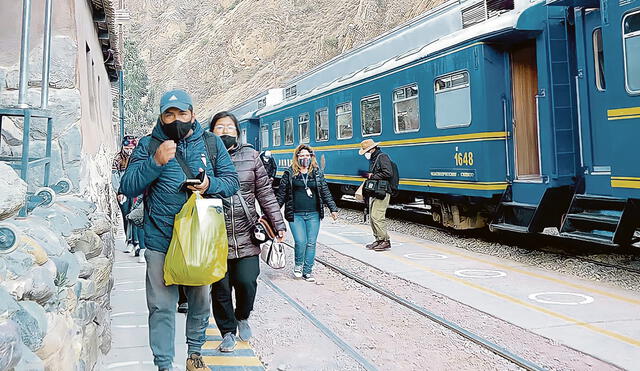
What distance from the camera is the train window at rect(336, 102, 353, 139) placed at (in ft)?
46.0

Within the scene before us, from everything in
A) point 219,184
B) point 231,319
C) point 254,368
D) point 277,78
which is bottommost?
point 254,368

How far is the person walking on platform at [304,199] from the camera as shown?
763cm

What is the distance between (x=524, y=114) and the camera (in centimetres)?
912

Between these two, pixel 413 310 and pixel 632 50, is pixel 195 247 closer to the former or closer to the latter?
pixel 413 310

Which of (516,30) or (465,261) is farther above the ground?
(516,30)

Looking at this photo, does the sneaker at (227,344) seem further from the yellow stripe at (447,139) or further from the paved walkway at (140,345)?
the yellow stripe at (447,139)

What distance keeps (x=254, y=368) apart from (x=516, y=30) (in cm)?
613

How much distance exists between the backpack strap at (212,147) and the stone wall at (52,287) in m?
0.90

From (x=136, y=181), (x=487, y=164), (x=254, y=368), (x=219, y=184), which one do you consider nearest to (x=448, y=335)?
(x=254, y=368)

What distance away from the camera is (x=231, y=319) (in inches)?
187

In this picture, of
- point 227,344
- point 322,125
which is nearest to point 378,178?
point 227,344

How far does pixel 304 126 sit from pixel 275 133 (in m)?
3.42

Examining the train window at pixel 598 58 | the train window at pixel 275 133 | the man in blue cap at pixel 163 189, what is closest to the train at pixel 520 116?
the train window at pixel 598 58

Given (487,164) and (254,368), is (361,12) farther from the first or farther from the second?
(254,368)
